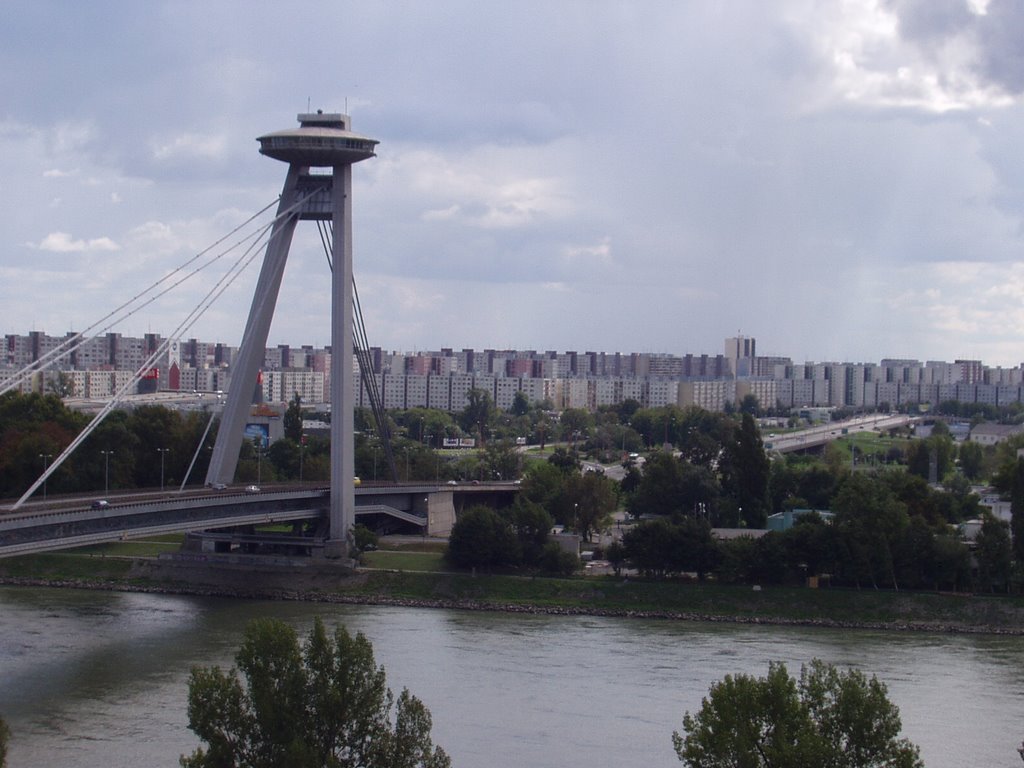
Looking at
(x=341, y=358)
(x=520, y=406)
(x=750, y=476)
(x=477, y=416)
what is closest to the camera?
(x=341, y=358)

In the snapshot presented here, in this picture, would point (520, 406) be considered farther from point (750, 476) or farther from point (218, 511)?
point (218, 511)

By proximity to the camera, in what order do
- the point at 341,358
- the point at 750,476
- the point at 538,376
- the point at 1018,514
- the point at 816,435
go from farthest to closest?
the point at 538,376, the point at 816,435, the point at 750,476, the point at 341,358, the point at 1018,514

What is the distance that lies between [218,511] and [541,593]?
3528 millimetres

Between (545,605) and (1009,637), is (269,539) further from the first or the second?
(1009,637)

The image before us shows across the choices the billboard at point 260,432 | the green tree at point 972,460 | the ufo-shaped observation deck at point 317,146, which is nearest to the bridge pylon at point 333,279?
the ufo-shaped observation deck at point 317,146

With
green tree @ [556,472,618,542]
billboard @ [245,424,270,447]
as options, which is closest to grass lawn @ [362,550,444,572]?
green tree @ [556,472,618,542]

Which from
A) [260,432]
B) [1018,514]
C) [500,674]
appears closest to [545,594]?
[500,674]

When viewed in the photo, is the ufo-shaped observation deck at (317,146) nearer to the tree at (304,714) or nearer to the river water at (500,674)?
Answer: the river water at (500,674)

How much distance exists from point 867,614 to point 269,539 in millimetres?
6736

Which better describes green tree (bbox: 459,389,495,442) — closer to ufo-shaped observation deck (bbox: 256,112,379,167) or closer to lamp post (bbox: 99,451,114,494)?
lamp post (bbox: 99,451,114,494)

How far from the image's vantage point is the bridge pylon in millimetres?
17031

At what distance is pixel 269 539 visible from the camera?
57.7 feet

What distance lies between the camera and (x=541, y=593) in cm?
1620

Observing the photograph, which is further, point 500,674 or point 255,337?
point 255,337
